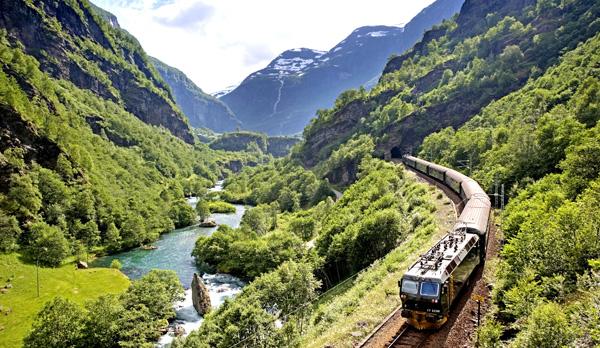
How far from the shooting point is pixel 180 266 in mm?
90500

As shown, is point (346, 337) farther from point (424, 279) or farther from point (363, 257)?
point (363, 257)

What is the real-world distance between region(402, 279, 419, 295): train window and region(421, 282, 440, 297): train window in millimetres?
380

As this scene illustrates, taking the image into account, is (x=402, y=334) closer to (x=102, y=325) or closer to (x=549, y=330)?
(x=549, y=330)

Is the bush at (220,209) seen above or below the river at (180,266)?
above

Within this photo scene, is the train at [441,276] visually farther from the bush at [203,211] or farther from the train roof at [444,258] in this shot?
the bush at [203,211]

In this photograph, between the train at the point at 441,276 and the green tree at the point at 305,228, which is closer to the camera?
the train at the point at 441,276

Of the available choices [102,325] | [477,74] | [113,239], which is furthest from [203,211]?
[477,74]

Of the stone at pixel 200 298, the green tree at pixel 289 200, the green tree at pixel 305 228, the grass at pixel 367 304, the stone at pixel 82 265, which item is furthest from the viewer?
the green tree at pixel 289 200

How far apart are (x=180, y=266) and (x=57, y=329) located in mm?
42116

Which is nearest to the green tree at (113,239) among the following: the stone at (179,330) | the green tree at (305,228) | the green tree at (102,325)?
the green tree at (305,228)

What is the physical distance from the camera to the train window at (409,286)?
20545 millimetres

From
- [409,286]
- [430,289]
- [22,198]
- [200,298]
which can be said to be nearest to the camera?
[430,289]

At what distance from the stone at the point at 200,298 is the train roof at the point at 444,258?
51.3 metres

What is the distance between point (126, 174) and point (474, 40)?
183 metres
